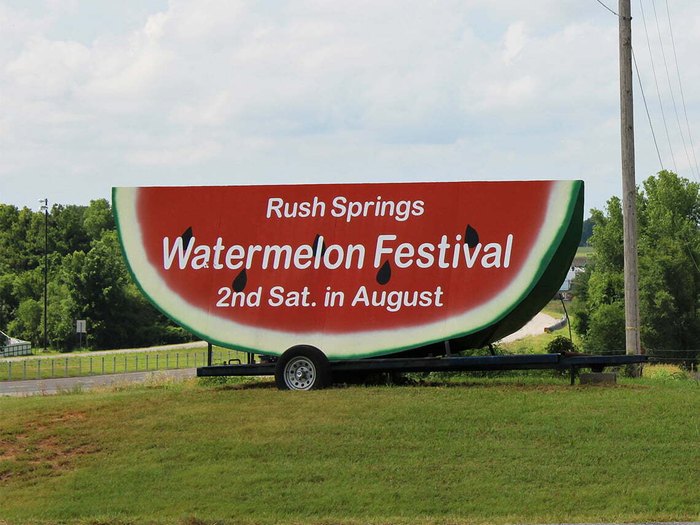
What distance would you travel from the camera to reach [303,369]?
18406 millimetres

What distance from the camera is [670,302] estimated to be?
71812 mm

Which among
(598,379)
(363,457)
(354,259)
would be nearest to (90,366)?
(354,259)

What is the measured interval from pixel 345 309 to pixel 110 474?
5.67m

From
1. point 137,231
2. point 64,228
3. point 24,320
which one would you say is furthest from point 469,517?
point 64,228

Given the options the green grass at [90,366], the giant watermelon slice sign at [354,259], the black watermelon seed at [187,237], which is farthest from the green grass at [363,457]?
the green grass at [90,366]

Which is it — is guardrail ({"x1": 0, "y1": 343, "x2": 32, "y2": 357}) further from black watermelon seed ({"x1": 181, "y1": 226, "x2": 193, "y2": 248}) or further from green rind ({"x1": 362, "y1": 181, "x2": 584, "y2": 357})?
green rind ({"x1": 362, "y1": 181, "x2": 584, "y2": 357})

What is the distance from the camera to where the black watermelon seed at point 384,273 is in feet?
60.5

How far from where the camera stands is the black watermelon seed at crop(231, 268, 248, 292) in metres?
18.9

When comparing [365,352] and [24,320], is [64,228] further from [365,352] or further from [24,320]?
[365,352]

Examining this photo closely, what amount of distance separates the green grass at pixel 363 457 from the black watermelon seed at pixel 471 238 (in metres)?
2.41

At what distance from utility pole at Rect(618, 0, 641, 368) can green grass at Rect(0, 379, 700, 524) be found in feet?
13.6

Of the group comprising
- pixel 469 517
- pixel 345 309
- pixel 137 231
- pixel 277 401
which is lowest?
pixel 469 517

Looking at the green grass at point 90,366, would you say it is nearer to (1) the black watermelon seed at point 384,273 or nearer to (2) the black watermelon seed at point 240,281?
(2) the black watermelon seed at point 240,281

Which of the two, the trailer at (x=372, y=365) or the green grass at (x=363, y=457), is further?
the trailer at (x=372, y=365)
